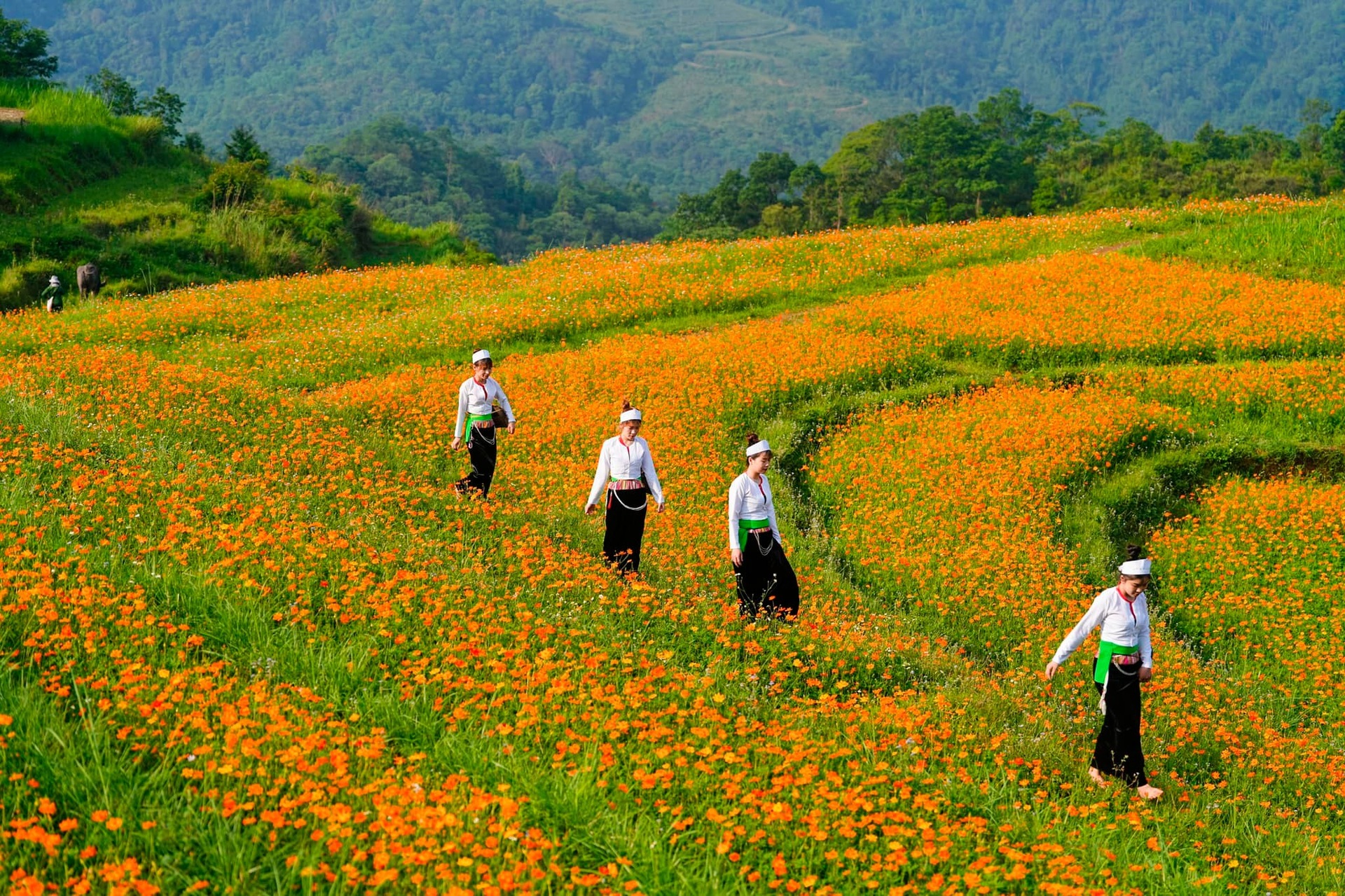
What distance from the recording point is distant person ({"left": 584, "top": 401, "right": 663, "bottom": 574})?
423 inches

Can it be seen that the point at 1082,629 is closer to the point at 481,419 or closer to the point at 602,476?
the point at 602,476

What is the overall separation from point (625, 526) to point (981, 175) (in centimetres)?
8445

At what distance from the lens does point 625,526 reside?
10922mm

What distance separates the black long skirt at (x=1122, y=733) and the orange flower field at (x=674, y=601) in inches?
9.0

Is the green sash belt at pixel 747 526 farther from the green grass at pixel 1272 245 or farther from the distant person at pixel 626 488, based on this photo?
the green grass at pixel 1272 245

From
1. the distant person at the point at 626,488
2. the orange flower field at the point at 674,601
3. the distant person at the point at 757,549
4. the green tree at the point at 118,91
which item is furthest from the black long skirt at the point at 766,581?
the green tree at the point at 118,91

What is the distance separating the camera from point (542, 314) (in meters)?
23.4

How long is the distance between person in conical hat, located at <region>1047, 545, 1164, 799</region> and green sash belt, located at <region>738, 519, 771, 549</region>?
2653 millimetres

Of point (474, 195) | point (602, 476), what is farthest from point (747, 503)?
point (474, 195)

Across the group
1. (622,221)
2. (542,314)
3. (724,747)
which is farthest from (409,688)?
(622,221)

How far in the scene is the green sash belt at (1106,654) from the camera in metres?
8.85

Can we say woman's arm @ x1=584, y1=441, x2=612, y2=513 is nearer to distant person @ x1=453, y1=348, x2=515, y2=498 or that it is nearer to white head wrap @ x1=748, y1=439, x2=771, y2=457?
white head wrap @ x1=748, y1=439, x2=771, y2=457

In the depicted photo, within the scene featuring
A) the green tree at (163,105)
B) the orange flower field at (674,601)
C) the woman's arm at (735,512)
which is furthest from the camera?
the green tree at (163,105)

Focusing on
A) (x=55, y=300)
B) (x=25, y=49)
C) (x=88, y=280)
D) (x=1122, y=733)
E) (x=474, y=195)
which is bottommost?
(x=1122, y=733)
